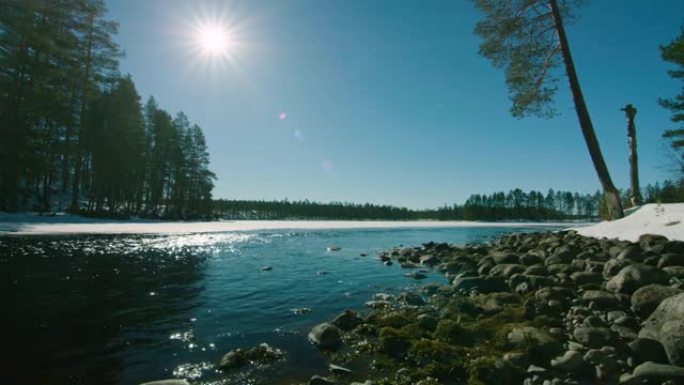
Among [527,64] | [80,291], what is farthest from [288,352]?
[527,64]

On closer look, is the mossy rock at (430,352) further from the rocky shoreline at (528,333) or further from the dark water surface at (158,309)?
the dark water surface at (158,309)

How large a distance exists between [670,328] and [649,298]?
1563 millimetres

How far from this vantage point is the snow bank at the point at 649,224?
9195 mm

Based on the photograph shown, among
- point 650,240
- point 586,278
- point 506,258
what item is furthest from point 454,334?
point 650,240

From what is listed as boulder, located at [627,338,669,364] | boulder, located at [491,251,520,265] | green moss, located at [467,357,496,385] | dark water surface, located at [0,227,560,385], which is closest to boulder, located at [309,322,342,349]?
dark water surface, located at [0,227,560,385]

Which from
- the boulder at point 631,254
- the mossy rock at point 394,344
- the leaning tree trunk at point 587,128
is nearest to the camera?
the mossy rock at point 394,344

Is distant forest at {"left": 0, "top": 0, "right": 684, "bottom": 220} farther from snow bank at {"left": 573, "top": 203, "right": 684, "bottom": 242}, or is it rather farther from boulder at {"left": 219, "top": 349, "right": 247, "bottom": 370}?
boulder at {"left": 219, "top": 349, "right": 247, "bottom": 370}

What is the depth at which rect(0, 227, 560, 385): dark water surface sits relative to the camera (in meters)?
4.18

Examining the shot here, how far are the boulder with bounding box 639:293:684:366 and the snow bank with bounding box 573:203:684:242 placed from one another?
6.00 m

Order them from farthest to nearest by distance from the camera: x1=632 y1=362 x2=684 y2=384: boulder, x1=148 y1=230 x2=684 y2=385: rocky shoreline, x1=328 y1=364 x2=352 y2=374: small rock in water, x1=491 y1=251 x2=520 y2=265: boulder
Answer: x1=491 y1=251 x2=520 y2=265: boulder → x1=328 y1=364 x2=352 y2=374: small rock in water → x1=148 y1=230 x2=684 y2=385: rocky shoreline → x1=632 y1=362 x2=684 y2=384: boulder

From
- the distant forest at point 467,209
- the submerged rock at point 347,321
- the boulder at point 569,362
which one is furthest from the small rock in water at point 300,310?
the distant forest at point 467,209

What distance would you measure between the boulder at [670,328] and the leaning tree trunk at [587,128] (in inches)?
399

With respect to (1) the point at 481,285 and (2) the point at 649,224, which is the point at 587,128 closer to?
(2) the point at 649,224

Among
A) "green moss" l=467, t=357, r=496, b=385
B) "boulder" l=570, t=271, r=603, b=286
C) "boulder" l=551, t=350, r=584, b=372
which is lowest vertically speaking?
"green moss" l=467, t=357, r=496, b=385
